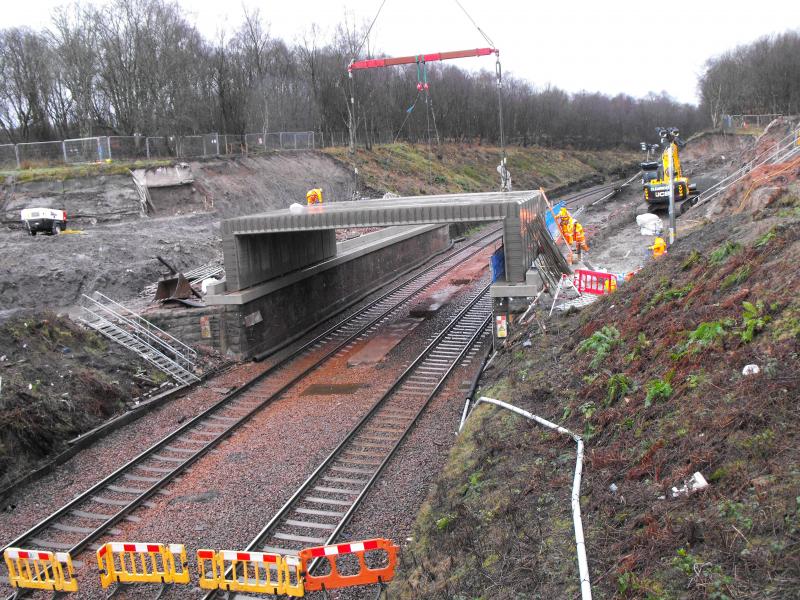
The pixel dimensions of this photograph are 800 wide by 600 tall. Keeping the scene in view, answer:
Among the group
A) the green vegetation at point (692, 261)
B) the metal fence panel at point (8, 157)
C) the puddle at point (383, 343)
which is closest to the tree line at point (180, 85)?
the metal fence panel at point (8, 157)

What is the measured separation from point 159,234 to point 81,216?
4.79 meters

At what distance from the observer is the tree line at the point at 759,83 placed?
3243 inches

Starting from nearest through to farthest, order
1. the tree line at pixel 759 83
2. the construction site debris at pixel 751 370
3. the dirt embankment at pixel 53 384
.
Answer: the construction site debris at pixel 751 370, the dirt embankment at pixel 53 384, the tree line at pixel 759 83

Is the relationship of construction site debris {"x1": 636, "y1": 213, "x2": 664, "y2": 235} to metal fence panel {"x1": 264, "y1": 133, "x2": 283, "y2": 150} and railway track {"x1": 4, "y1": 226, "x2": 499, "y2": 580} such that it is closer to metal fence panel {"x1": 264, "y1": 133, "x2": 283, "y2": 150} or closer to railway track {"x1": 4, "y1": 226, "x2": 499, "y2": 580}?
railway track {"x1": 4, "y1": 226, "x2": 499, "y2": 580}

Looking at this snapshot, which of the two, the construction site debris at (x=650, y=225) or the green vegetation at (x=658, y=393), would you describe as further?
the construction site debris at (x=650, y=225)

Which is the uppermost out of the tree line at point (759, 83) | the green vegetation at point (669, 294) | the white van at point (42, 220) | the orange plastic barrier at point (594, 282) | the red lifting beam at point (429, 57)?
the tree line at point (759, 83)

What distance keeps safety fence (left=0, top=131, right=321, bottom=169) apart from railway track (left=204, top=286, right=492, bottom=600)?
24.8 m

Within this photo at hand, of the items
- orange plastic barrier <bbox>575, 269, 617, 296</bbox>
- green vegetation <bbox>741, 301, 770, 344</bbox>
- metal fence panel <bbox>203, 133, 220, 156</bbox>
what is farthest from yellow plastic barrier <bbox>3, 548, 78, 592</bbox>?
metal fence panel <bbox>203, 133, 220, 156</bbox>

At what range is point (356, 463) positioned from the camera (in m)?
15.2

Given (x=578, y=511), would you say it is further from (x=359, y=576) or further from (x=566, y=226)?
(x=566, y=226)

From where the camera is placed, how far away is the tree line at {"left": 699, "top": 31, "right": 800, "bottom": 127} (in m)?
82.4

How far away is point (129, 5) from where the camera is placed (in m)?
50.7

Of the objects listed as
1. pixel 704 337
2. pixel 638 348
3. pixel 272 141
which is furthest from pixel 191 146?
pixel 704 337

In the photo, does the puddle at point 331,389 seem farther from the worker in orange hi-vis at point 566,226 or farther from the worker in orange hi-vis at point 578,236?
the worker in orange hi-vis at point 566,226
